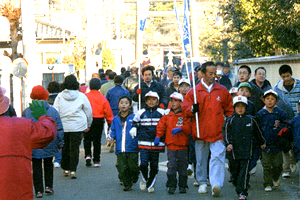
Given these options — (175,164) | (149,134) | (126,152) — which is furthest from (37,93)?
(175,164)

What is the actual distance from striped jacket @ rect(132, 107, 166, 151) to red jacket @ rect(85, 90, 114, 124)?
120 inches

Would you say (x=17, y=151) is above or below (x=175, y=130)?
above

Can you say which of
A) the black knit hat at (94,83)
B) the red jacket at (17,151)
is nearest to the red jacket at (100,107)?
the black knit hat at (94,83)

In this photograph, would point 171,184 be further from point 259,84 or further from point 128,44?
point 128,44

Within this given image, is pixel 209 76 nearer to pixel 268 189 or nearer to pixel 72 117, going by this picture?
pixel 268 189

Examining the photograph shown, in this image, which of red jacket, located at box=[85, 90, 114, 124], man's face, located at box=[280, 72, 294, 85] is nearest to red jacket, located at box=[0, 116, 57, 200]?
man's face, located at box=[280, 72, 294, 85]

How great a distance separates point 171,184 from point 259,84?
290cm

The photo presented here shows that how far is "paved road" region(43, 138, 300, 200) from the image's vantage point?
29.4ft

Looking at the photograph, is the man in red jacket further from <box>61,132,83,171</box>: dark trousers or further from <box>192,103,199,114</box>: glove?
<box>61,132,83,171</box>: dark trousers

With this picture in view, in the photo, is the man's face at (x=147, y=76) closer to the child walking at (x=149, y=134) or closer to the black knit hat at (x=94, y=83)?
the black knit hat at (x=94, y=83)

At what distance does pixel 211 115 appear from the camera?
8805mm

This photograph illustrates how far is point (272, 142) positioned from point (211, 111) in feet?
3.95

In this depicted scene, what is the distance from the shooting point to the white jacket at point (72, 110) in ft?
35.6

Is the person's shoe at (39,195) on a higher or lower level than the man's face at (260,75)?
lower
